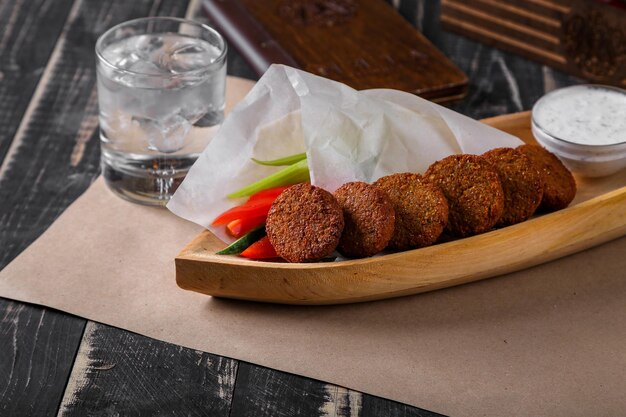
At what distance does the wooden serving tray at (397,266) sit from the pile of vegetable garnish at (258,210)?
0.05 m

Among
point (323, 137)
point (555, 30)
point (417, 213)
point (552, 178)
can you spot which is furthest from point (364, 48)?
point (417, 213)

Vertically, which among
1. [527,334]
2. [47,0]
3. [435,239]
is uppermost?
[435,239]

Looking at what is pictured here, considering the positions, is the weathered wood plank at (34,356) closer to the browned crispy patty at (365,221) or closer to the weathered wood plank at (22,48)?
the browned crispy patty at (365,221)

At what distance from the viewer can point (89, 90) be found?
2797 millimetres

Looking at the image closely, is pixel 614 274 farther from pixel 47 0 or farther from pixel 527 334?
pixel 47 0

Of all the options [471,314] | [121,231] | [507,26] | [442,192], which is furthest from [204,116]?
[507,26]

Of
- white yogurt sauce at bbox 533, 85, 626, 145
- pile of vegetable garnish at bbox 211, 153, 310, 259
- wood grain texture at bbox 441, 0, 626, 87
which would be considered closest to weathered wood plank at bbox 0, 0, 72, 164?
Result: pile of vegetable garnish at bbox 211, 153, 310, 259

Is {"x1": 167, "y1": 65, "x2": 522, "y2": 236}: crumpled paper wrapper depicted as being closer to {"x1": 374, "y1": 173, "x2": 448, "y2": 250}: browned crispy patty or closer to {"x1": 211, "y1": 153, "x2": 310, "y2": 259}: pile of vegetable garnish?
{"x1": 211, "y1": 153, "x2": 310, "y2": 259}: pile of vegetable garnish

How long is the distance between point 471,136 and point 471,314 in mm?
452

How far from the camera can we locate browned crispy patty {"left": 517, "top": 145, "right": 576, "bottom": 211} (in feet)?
6.68

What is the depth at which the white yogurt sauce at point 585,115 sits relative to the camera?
2.21 meters

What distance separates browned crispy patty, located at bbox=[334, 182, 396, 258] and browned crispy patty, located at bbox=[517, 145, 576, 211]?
0.41 m

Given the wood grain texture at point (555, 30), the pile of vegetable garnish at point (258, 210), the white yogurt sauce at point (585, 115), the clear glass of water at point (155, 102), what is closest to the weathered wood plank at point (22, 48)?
the clear glass of water at point (155, 102)

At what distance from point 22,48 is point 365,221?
5.42 ft
